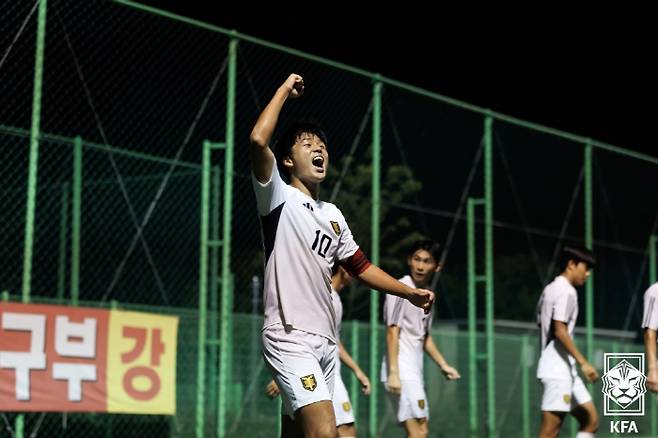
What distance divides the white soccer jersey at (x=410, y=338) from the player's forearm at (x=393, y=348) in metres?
0.20

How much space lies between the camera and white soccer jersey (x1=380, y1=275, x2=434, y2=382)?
11375 mm

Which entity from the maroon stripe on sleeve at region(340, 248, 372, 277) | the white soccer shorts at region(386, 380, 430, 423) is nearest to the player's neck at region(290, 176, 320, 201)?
the maroon stripe on sleeve at region(340, 248, 372, 277)

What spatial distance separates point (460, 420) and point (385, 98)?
3841 mm

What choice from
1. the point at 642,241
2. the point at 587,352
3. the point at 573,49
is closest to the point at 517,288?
the point at 587,352

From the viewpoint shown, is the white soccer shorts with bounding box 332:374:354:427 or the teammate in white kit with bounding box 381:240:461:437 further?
the teammate in white kit with bounding box 381:240:461:437

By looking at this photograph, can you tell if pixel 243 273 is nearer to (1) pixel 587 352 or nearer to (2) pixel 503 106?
(1) pixel 587 352

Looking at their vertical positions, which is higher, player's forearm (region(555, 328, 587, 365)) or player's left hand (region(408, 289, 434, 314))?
player's forearm (region(555, 328, 587, 365))

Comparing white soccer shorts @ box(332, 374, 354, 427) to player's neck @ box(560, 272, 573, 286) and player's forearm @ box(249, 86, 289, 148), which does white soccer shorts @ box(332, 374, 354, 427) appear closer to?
player's neck @ box(560, 272, 573, 286)

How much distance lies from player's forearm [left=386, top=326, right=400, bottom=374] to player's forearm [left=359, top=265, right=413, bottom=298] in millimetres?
3249

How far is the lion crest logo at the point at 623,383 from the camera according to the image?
1219cm

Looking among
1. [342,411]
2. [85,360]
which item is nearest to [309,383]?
[342,411]

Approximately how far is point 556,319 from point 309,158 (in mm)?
5005

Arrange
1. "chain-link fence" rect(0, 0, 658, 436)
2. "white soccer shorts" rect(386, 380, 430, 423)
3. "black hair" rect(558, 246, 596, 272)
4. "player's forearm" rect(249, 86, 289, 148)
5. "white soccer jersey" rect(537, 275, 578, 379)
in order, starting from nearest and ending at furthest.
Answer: "player's forearm" rect(249, 86, 289, 148), "white soccer shorts" rect(386, 380, 430, 423), "white soccer jersey" rect(537, 275, 578, 379), "black hair" rect(558, 246, 596, 272), "chain-link fence" rect(0, 0, 658, 436)

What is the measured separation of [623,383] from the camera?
1220cm
